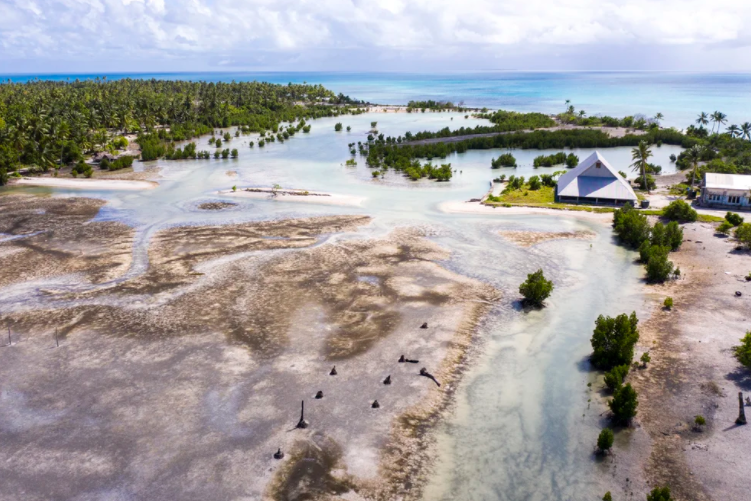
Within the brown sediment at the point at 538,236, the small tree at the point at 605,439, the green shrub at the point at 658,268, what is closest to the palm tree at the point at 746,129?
the brown sediment at the point at 538,236

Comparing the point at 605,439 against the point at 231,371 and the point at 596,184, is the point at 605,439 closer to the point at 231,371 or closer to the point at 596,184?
the point at 231,371

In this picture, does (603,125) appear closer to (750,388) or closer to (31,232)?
(750,388)

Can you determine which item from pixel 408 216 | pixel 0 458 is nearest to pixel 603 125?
pixel 408 216

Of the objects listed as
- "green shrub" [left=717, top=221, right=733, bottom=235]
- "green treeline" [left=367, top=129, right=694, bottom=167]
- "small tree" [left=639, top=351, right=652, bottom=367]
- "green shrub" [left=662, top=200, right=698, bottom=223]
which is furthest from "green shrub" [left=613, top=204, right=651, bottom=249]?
"green treeline" [left=367, top=129, right=694, bottom=167]

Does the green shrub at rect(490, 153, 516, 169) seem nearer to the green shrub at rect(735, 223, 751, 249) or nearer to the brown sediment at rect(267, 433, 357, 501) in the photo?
the green shrub at rect(735, 223, 751, 249)

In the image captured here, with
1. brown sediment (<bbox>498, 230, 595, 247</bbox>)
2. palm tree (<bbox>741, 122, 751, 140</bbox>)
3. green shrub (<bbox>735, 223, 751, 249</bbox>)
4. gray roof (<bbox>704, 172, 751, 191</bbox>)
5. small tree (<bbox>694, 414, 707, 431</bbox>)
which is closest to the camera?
small tree (<bbox>694, 414, 707, 431</bbox>)

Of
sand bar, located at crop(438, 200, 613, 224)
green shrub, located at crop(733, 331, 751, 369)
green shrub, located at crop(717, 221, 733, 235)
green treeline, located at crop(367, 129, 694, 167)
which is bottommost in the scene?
green shrub, located at crop(733, 331, 751, 369)

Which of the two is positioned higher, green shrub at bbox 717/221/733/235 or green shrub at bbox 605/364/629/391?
green shrub at bbox 717/221/733/235
